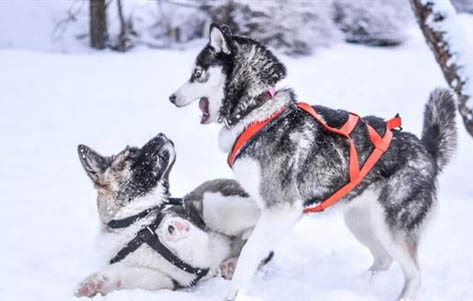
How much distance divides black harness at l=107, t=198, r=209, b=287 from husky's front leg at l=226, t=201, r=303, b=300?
34 cm

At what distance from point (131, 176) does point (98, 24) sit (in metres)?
7.83

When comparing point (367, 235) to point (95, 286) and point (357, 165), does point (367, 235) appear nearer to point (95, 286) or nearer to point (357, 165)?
point (357, 165)

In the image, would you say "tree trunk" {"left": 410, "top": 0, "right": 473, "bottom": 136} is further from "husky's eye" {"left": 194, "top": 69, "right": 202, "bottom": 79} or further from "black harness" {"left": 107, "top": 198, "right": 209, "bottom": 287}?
"black harness" {"left": 107, "top": 198, "right": 209, "bottom": 287}

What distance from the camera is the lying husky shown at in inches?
144

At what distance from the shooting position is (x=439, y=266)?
14.1 feet

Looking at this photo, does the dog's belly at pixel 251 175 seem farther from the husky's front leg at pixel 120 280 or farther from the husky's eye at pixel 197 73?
the husky's front leg at pixel 120 280

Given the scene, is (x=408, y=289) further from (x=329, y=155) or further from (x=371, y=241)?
(x=329, y=155)

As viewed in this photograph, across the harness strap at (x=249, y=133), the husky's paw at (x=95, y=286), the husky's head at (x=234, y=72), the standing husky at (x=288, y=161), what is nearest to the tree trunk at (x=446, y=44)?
the standing husky at (x=288, y=161)

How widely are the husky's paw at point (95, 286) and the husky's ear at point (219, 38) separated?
5.07 ft

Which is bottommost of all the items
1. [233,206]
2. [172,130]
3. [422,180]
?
[172,130]

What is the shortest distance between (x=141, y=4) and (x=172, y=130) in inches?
237

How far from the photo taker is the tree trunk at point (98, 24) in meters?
10.8

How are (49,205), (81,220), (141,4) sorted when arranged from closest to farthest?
(81,220)
(49,205)
(141,4)

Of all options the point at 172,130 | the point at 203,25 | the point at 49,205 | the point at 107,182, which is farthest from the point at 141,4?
the point at 107,182
